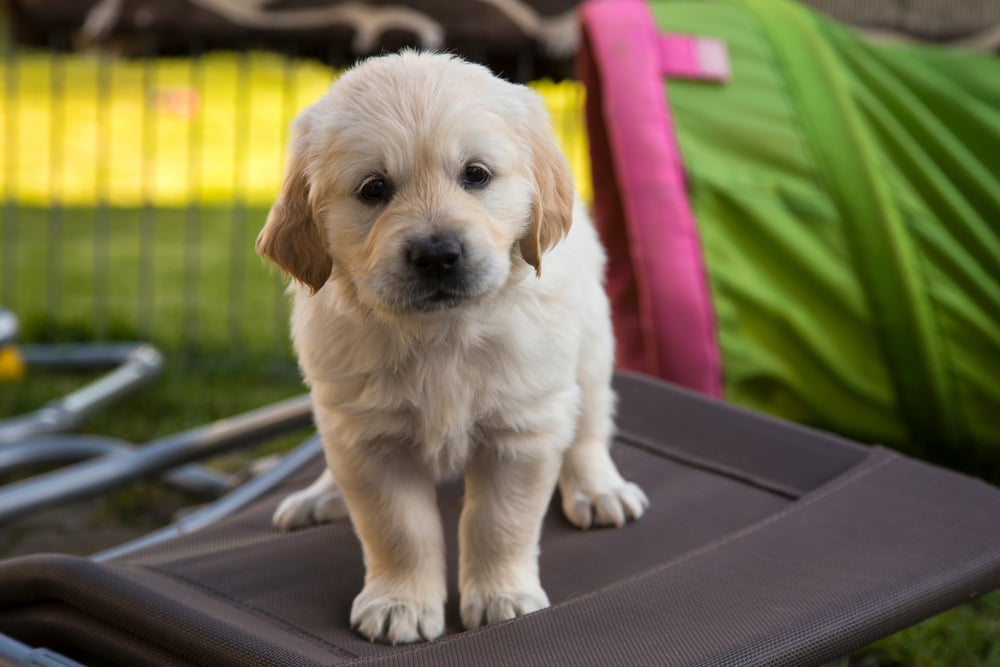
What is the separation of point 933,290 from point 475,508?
178 cm

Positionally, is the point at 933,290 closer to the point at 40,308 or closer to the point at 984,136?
the point at 984,136

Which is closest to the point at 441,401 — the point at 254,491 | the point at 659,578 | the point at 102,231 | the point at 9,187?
the point at 659,578

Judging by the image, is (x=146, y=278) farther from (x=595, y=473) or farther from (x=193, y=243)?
(x=595, y=473)

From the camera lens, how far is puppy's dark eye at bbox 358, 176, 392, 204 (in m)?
1.61

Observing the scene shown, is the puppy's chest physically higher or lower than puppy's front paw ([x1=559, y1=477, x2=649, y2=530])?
higher

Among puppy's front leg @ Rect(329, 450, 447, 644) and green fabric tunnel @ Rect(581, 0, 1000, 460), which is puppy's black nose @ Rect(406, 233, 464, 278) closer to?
puppy's front leg @ Rect(329, 450, 447, 644)

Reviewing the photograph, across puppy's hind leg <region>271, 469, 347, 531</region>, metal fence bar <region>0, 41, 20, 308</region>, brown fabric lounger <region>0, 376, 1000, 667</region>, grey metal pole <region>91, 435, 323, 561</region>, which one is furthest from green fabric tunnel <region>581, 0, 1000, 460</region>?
metal fence bar <region>0, 41, 20, 308</region>

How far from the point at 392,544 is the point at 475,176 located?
564 mm

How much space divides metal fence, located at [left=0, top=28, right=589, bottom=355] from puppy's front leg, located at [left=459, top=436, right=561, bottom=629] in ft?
6.57

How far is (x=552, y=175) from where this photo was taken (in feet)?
5.71

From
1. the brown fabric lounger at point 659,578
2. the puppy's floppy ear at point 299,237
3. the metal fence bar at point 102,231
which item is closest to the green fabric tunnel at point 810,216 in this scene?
the brown fabric lounger at point 659,578

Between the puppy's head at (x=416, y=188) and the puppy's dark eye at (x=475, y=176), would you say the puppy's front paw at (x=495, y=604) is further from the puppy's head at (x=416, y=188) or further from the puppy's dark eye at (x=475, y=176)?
the puppy's dark eye at (x=475, y=176)

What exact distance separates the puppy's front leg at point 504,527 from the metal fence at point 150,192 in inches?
78.9

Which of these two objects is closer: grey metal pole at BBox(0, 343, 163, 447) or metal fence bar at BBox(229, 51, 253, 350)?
grey metal pole at BBox(0, 343, 163, 447)
